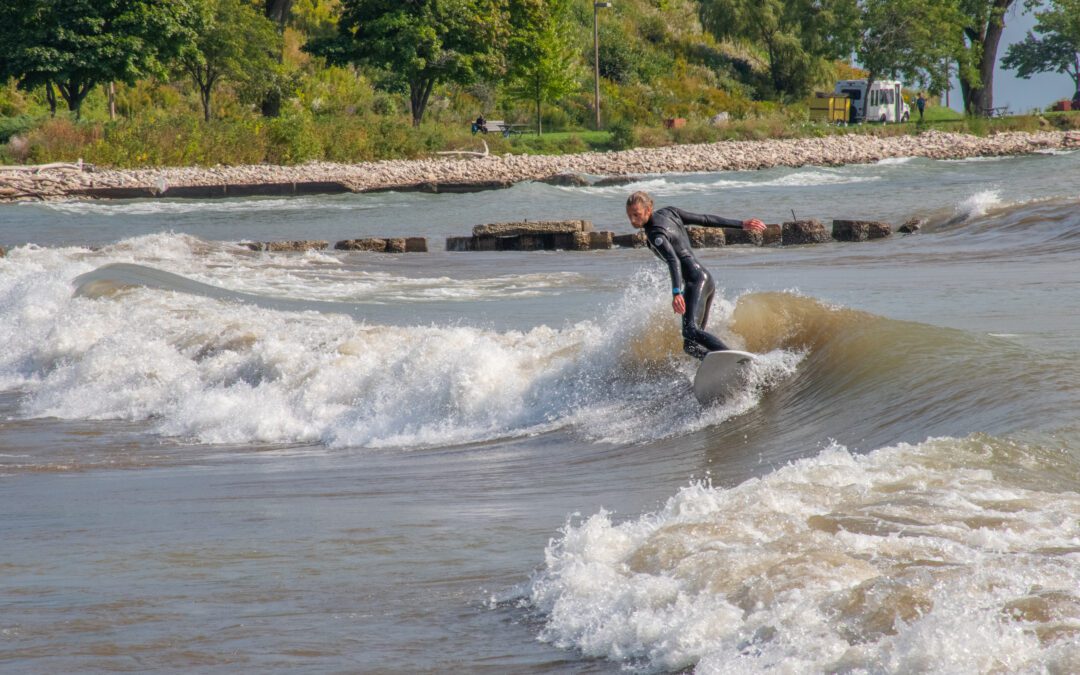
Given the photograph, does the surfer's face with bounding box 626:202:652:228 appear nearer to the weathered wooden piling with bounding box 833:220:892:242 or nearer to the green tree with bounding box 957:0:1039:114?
the weathered wooden piling with bounding box 833:220:892:242

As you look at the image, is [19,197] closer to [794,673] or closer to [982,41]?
[794,673]

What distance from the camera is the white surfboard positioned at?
971cm

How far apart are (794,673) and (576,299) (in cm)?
1300

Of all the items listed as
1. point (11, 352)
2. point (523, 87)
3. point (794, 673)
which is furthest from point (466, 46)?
Result: point (794, 673)

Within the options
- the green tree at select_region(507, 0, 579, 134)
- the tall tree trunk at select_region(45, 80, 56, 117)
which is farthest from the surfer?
the green tree at select_region(507, 0, 579, 134)

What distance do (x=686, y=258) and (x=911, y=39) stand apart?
64.2m

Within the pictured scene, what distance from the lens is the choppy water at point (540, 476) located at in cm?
456

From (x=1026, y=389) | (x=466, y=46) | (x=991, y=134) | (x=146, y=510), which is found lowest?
(x=146, y=510)

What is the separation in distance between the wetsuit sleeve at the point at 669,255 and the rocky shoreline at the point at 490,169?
34.8m

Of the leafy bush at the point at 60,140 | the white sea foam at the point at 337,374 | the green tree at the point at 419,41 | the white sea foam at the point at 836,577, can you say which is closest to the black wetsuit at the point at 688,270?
the white sea foam at the point at 337,374

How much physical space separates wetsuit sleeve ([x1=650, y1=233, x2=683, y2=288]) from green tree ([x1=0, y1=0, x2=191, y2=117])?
43.3 meters

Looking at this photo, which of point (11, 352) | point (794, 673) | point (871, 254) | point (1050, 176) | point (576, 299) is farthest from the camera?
point (1050, 176)

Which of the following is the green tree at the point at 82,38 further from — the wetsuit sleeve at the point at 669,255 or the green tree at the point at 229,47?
the wetsuit sleeve at the point at 669,255

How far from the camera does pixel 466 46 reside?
5775 centimetres
